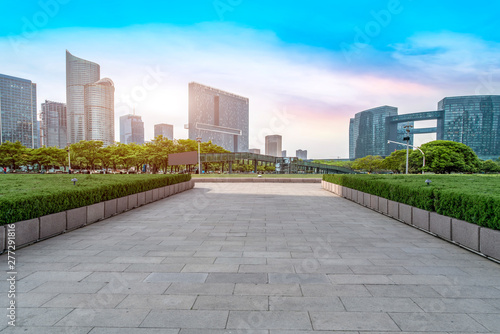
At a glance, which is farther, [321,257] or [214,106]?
[214,106]

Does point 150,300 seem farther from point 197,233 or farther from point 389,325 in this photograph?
point 197,233

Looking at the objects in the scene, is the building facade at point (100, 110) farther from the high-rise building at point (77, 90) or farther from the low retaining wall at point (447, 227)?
the low retaining wall at point (447, 227)

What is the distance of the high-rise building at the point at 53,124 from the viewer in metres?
150

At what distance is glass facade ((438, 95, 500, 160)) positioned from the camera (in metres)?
106

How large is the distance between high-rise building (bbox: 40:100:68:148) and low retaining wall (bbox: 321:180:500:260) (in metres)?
173

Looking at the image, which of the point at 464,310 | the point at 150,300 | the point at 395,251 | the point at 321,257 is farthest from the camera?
the point at 395,251

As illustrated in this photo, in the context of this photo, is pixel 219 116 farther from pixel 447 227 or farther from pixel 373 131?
pixel 447 227

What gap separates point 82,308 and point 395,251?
19.2ft

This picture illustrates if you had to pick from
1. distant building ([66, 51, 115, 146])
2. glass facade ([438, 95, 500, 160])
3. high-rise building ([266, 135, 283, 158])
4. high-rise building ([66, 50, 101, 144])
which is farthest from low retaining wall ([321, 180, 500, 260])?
glass facade ([438, 95, 500, 160])

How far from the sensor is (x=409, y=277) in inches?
180

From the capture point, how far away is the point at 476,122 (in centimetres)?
10969

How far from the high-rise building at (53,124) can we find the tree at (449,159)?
162626mm

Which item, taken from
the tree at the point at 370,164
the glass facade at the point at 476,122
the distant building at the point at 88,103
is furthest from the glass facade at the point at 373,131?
the distant building at the point at 88,103

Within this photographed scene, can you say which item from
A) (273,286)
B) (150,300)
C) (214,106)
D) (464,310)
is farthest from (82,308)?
(214,106)
